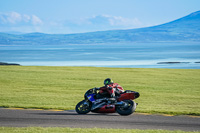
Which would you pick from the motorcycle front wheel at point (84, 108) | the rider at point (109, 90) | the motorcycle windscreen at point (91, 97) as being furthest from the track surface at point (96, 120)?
the rider at point (109, 90)

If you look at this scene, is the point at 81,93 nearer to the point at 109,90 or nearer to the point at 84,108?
the point at 84,108

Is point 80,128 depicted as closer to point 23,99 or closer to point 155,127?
point 155,127

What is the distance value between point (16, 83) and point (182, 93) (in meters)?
13.3

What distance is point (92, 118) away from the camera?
13.4 metres

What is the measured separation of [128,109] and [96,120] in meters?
1.50

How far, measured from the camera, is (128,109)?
45.1 ft

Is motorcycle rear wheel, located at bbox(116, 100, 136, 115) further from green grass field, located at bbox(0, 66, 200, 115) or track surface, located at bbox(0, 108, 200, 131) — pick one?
green grass field, located at bbox(0, 66, 200, 115)

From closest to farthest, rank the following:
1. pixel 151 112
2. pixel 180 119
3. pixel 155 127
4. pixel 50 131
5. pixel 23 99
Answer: pixel 50 131 → pixel 155 127 → pixel 180 119 → pixel 151 112 → pixel 23 99

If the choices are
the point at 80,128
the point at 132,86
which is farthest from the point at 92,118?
the point at 132,86

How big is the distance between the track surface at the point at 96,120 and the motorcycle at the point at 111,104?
217 millimetres

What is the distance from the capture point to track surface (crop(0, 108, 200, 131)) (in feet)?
39.0

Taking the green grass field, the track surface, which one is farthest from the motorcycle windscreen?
the green grass field

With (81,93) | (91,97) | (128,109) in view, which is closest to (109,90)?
(91,97)

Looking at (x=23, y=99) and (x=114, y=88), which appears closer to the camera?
(x=114, y=88)
